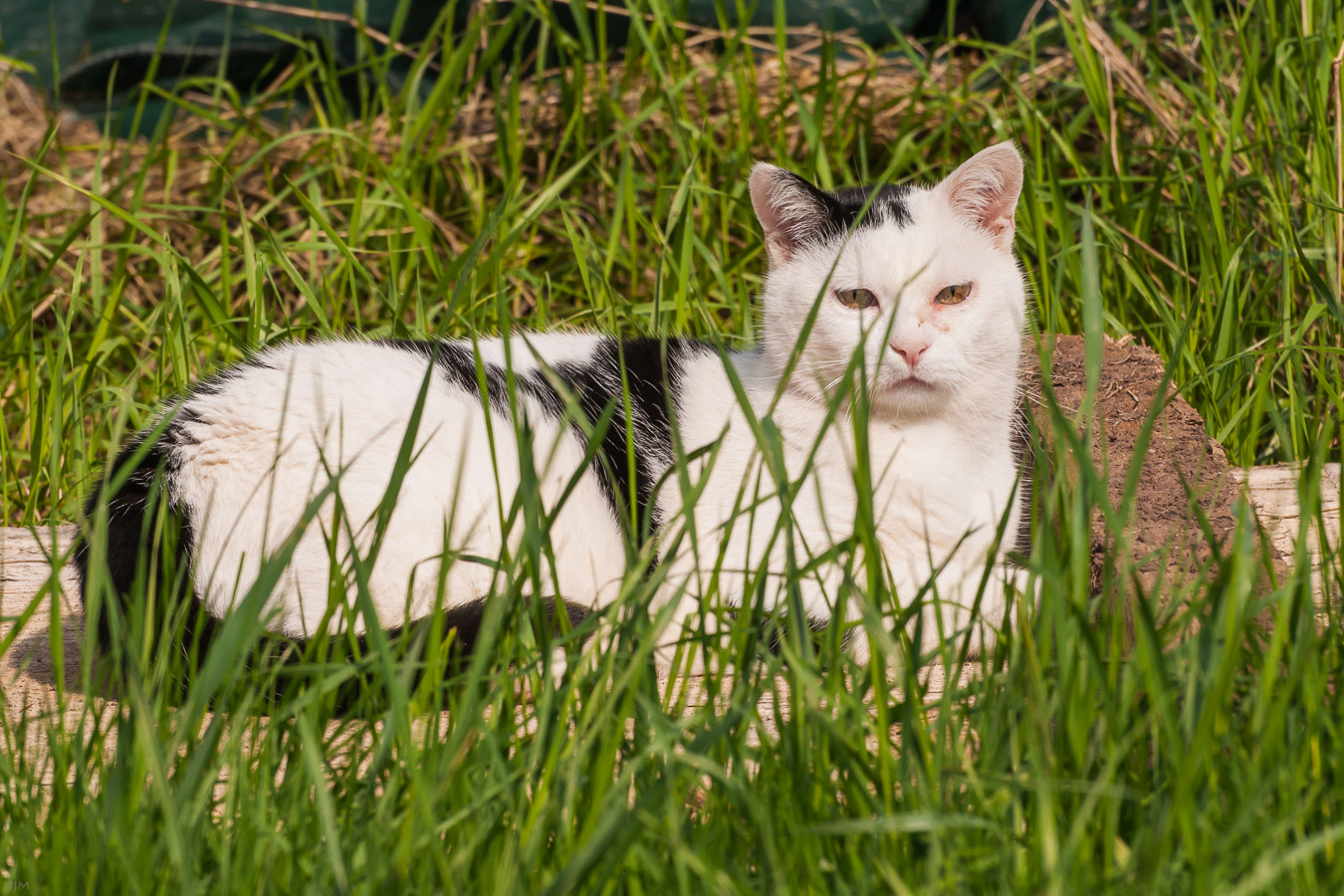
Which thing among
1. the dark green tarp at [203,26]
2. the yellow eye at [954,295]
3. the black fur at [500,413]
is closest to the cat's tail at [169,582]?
the black fur at [500,413]

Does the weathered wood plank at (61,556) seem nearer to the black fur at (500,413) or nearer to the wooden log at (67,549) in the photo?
the wooden log at (67,549)

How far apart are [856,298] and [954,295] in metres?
0.16

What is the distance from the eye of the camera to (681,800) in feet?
3.56

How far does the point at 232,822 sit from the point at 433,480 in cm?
72

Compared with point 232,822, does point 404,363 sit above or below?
above

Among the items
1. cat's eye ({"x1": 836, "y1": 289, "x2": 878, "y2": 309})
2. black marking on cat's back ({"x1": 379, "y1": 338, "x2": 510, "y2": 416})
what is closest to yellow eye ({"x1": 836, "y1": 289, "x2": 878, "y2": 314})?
cat's eye ({"x1": 836, "y1": 289, "x2": 878, "y2": 309})

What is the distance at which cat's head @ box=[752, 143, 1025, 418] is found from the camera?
1769 millimetres

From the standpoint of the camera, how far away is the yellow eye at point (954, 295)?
1811 millimetres

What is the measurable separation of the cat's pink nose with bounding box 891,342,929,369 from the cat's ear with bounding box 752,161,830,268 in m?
0.33

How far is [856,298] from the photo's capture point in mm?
1838

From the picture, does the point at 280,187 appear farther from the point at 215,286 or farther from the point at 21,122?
the point at 21,122

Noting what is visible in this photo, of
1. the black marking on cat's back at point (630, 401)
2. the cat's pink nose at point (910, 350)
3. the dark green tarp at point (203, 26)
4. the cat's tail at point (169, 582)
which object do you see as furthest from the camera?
the dark green tarp at point (203, 26)

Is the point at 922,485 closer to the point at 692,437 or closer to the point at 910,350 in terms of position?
the point at 910,350

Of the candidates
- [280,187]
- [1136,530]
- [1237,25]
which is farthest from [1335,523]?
[280,187]
